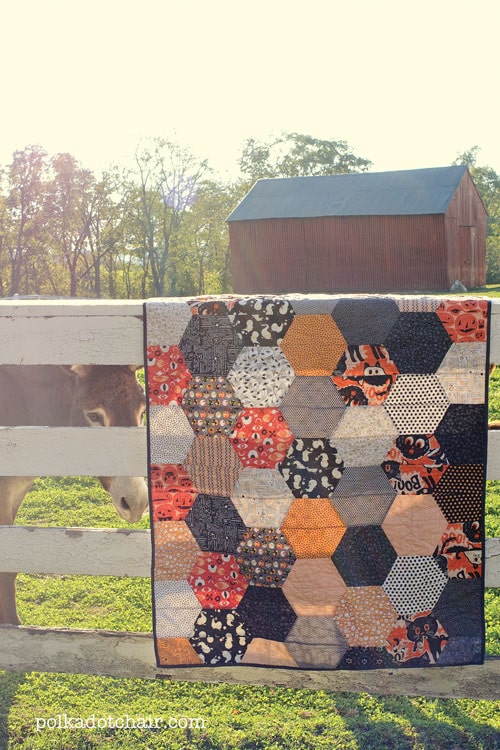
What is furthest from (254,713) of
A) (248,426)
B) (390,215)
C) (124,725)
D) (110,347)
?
(390,215)

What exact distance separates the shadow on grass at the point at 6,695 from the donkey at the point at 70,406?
274mm

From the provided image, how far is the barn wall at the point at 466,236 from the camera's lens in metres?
33.2

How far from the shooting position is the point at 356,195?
113 feet

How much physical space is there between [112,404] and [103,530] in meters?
0.64

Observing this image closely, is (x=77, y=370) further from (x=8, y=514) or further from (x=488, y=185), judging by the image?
(x=488, y=185)

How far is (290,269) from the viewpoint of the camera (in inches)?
1391

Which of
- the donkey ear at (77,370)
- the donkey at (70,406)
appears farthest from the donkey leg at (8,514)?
the donkey ear at (77,370)

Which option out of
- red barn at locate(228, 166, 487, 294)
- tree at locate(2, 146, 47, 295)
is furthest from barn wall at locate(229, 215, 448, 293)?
tree at locate(2, 146, 47, 295)

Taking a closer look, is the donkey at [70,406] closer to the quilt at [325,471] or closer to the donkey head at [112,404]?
the donkey head at [112,404]

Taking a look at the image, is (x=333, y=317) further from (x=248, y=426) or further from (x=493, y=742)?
(x=493, y=742)

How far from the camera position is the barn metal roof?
33.0 meters

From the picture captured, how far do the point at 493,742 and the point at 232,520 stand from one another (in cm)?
150

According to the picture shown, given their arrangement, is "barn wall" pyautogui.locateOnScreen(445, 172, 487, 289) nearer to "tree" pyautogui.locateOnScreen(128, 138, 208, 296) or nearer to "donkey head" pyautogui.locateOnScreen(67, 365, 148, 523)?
"tree" pyautogui.locateOnScreen(128, 138, 208, 296)

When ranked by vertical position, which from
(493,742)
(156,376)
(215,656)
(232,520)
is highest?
(156,376)
